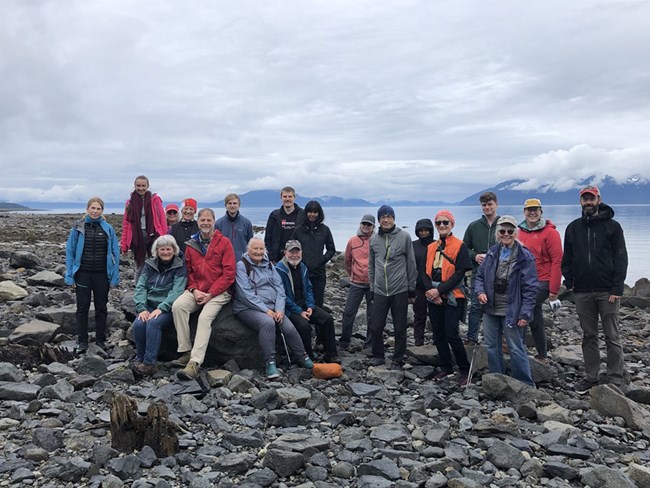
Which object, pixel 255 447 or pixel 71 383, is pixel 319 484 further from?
pixel 71 383

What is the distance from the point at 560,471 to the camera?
593 centimetres

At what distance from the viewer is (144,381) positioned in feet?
Result: 28.4

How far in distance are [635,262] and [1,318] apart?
46943 millimetres

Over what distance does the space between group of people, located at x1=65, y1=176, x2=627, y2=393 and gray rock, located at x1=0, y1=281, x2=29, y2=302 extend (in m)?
5.02

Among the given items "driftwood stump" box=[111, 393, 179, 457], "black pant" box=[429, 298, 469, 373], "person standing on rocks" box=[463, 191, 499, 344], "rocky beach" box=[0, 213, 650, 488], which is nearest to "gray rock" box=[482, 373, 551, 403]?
"rocky beach" box=[0, 213, 650, 488]

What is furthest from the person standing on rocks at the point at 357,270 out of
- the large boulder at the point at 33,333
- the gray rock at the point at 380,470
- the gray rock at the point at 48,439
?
the gray rock at the point at 48,439

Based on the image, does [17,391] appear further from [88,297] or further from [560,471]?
[560,471]

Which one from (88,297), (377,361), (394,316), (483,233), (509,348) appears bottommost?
(377,361)

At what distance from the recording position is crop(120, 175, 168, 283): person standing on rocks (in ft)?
36.4

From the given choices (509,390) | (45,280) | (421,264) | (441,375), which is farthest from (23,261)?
(509,390)

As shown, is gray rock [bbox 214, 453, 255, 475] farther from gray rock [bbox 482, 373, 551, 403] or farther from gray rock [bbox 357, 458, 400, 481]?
gray rock [bbox 482, 373, 551, 403]

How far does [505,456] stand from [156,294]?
6.23m

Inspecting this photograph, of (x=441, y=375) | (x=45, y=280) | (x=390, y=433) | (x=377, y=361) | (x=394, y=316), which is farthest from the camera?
(x=45, y=280)

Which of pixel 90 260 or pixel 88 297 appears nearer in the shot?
pixel 90 260
